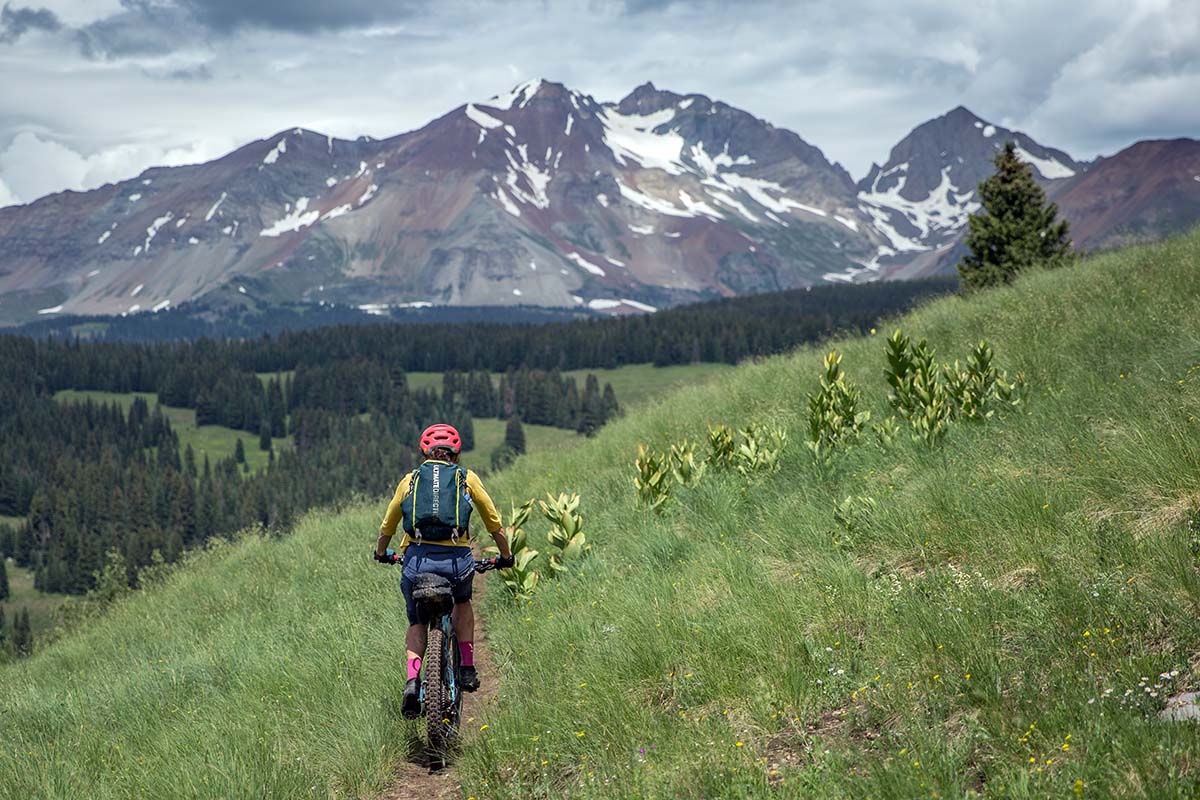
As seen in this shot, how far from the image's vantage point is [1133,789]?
3.77 meters

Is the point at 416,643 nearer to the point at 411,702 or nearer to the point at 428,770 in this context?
the point at 411,702

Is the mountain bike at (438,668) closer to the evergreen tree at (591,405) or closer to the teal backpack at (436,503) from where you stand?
the teal backpack at (436,503)

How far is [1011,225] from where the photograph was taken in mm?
30094

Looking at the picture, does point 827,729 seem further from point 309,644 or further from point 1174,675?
point 309,644

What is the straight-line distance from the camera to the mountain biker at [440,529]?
7.00 meters

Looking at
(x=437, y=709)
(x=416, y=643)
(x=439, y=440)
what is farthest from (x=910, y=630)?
(x=439, y=440)

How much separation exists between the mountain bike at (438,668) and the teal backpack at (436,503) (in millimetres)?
366

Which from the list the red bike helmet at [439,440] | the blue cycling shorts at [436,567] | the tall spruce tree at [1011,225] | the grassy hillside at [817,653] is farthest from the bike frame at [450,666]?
the tall spruce tree at [1011,225]

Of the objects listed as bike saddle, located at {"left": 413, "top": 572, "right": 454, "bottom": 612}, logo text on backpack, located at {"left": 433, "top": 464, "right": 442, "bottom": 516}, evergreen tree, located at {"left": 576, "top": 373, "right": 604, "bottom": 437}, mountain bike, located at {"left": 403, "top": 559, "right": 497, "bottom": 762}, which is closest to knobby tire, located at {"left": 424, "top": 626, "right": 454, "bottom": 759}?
mountain bike, located at {"left": 403, "top": 559, "right": 497, "bottom": 762}

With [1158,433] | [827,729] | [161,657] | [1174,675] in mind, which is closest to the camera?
[1174,675]

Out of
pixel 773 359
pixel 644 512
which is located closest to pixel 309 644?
pixel 644 512

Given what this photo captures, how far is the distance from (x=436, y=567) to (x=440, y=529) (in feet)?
1.02

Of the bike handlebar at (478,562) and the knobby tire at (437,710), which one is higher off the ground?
the bike handlebar at (478,562)

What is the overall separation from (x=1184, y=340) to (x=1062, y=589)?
5.83 m
